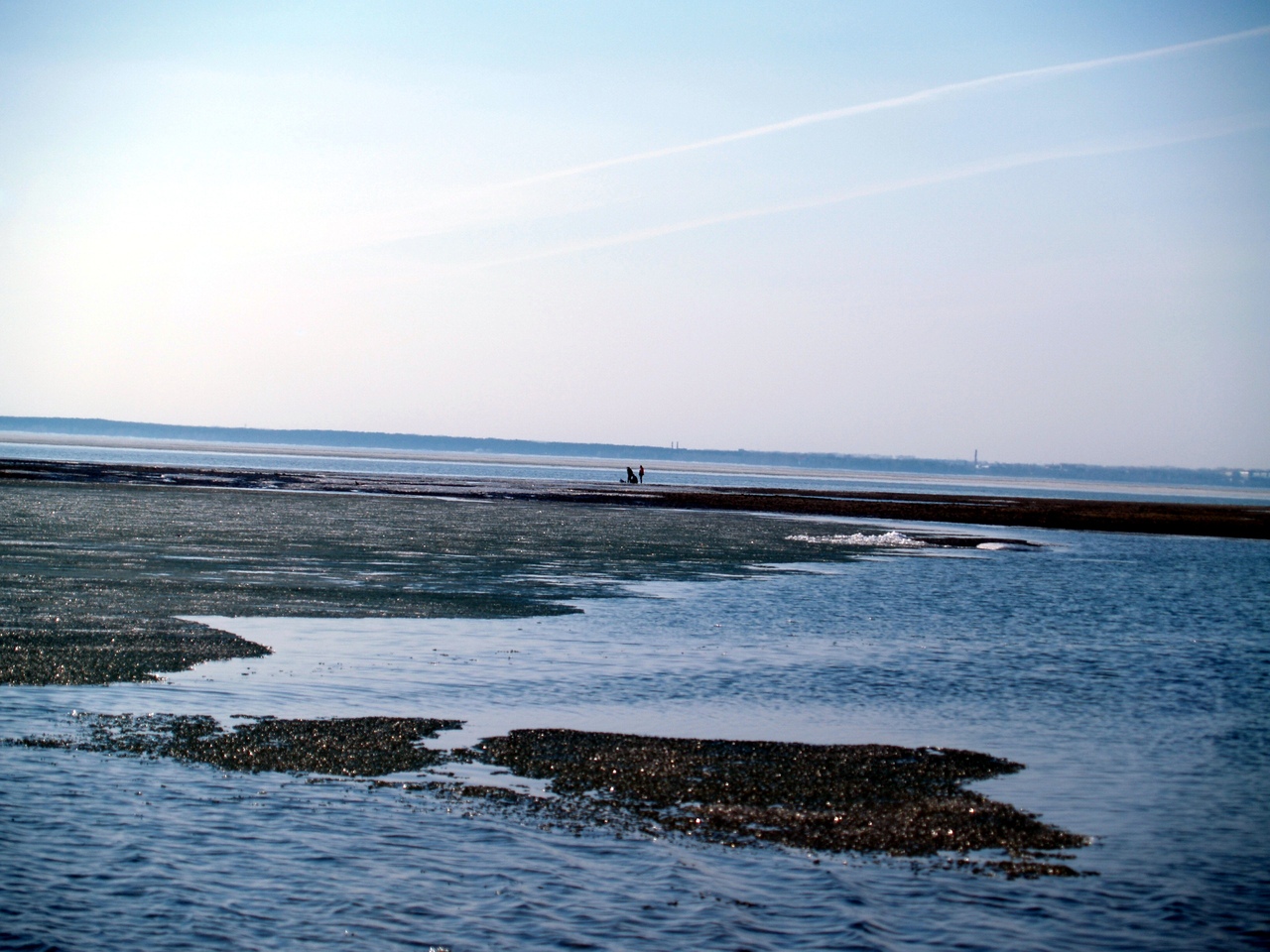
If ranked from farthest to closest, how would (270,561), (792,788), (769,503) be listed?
(769,503), (270,561), (792,788)

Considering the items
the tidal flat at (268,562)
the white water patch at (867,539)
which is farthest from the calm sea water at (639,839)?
the white water patch at (867,539)

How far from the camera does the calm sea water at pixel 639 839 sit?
30.9 ft

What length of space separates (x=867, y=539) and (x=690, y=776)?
141ft

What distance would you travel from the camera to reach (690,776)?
13492mm

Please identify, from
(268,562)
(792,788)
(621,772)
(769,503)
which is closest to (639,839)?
(621,772)

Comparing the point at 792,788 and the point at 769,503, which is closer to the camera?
the point at 792,788

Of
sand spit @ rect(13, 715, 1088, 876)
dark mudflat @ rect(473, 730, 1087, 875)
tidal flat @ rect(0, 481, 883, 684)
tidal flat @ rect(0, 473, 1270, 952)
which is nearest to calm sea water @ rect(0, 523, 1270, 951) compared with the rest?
tidal flat @ rect(0, 473, 1270, 952)

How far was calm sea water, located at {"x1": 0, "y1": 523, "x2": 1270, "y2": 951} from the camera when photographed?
9414mm

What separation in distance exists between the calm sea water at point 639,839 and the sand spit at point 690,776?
0.41m

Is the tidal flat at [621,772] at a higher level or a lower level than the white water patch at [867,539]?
lower

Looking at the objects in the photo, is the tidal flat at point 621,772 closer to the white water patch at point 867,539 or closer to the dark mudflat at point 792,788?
the dark mudflat at point 792,788

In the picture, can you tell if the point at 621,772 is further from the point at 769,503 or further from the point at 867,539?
the point at 769,503

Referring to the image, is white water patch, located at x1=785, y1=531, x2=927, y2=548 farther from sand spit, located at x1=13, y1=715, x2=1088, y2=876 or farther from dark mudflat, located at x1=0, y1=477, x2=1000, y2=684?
sand spit, located at x1=13, y1=715, x2=1088, y2=876

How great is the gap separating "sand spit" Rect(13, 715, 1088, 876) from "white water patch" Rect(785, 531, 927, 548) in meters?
37.8
